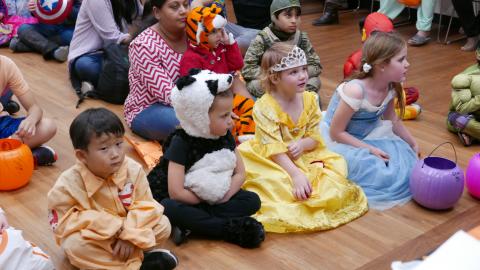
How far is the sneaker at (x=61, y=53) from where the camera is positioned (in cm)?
489

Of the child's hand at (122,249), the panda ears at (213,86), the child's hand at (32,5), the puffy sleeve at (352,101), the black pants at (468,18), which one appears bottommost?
the black pants at (468,18)

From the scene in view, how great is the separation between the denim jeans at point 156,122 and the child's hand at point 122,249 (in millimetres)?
1133

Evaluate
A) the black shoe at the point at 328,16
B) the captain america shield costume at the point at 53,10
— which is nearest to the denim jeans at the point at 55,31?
the captain america shield costume at the point at 53,10

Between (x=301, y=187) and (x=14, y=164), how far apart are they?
129 centimetres

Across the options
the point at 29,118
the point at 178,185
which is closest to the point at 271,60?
the point at 178,185

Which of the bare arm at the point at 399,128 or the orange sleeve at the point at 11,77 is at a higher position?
the orange sleeve at the point at 11,77

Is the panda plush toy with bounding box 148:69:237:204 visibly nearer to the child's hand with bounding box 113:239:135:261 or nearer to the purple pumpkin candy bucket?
the child's hand with bounding box 113:239:135:261

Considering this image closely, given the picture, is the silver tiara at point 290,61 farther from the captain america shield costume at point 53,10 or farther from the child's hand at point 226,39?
the captain america shield costume at point 53,10

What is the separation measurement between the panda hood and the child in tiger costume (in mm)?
783

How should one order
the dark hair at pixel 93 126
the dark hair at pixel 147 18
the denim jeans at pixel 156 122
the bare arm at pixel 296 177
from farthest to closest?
the dark hair at pixel 147 18 → the denim jeans at pixel 156 122 → the bare arm at pixel 296 177 → the dark hair at pixel 93 126

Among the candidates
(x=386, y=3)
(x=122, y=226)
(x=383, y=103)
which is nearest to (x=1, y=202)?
(x=122, y=226)

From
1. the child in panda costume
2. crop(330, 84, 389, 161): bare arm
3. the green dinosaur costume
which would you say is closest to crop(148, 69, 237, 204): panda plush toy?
the child in panda costume

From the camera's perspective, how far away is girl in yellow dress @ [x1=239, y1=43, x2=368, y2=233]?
267 centimetres

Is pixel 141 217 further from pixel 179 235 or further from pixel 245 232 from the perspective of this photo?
pixel 245 232
